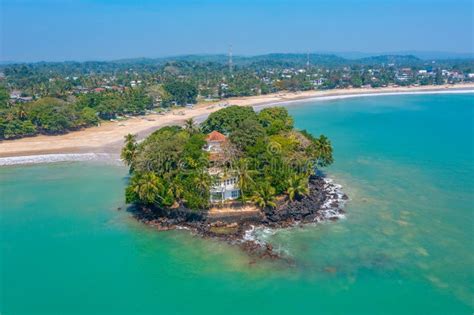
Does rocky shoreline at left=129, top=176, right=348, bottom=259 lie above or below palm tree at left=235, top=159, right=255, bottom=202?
below

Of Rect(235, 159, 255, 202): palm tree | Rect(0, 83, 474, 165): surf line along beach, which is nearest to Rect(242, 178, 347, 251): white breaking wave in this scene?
Rect(235, 159, 255, 202): palm tree

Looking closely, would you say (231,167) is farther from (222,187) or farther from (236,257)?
(236,257)

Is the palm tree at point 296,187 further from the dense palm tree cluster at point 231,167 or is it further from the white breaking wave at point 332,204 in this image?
the white breaking wave at point 332,204

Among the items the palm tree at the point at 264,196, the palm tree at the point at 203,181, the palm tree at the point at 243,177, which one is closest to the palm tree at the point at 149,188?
the palm tree at the point at 203,181

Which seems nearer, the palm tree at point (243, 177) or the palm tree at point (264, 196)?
the palm tree at point (264, 196)

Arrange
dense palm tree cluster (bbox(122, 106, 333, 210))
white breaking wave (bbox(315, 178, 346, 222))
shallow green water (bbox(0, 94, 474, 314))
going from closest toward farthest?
shallow green water (bbox(0, 94, 474, 314)), dense palm tree cluster (bbox(122, 106, 333, 210)), white breaking wave (bbox(315, 178, 346, 222))

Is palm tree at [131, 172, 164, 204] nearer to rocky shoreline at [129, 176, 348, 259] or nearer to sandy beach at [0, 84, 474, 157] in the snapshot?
rocky shoreline at [129, 176, 348, 259]

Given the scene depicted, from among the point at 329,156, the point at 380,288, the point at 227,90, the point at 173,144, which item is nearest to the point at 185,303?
the point at 380,288

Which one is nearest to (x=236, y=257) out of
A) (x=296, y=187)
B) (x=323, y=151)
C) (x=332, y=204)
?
(x=296, y=187)
